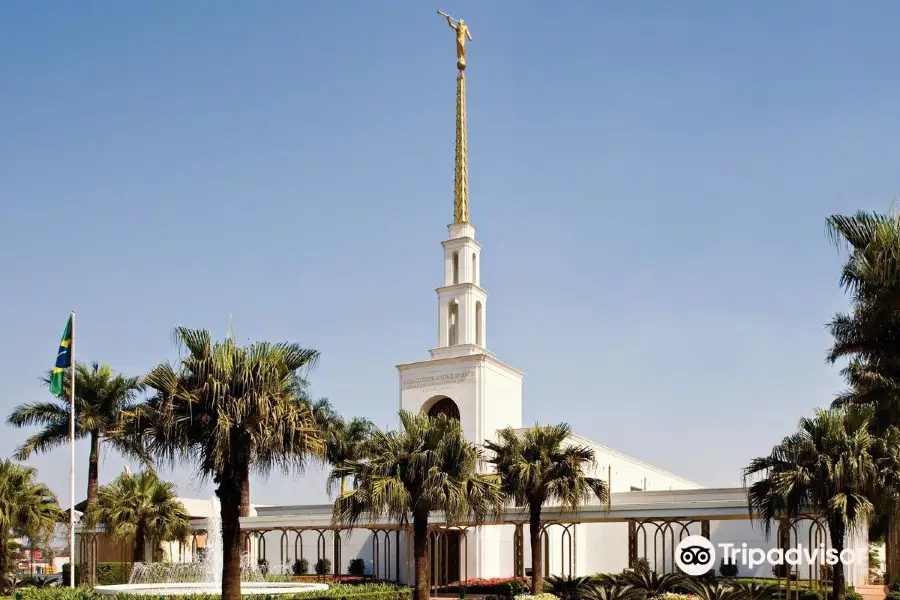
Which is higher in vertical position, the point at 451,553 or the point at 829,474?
the point at 829,474

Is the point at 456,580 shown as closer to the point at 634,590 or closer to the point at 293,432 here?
the point at 634,590

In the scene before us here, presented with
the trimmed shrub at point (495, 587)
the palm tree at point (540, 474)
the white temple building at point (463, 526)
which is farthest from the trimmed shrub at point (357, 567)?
the palm tree at point (540, 474)

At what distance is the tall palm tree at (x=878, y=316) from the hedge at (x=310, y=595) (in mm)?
13307

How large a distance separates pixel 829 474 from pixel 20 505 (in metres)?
29.6

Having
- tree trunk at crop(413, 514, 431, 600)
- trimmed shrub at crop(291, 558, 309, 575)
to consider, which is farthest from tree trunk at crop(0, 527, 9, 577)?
tree trunk at crop(413, 514, 431, 600)

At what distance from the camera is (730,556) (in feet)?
139

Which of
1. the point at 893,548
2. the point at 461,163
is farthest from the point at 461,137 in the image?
the point at 893,548

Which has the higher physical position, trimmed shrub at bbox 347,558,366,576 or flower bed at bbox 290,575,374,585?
flower bed at bbox 290,575,374,585

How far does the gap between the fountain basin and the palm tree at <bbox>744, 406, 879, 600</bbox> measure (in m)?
12.4

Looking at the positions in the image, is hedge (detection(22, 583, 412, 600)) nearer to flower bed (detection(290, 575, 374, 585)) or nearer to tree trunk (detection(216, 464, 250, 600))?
tree trunk (detection(216, 464, 250, 600))

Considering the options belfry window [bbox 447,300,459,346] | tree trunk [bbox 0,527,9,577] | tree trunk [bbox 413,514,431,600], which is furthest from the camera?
belfry window [bbox 447,300,459,346]

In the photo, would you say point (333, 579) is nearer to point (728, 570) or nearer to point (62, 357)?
point (62, 357)

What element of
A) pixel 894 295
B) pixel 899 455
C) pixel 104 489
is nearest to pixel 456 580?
pixel 104 489

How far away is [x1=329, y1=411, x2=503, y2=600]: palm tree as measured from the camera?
2819cm
